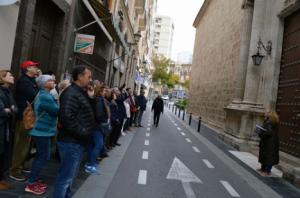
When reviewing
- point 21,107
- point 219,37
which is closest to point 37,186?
point 21,107

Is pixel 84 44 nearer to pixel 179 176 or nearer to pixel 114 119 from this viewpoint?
pixel 114 119

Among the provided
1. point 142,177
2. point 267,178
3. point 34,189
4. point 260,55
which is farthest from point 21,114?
point 260,55

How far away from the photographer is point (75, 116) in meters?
4.19

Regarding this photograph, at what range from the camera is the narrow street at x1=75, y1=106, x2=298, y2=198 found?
20.6ft

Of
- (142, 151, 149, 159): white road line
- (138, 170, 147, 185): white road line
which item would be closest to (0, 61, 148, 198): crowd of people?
(138, 170, 147, 185): white road line

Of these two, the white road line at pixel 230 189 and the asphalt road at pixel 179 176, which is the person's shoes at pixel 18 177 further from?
the white road line at pixel 230 189

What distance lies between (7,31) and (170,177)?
4.46 m

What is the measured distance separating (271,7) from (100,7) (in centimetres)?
659

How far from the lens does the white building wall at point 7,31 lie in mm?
7664

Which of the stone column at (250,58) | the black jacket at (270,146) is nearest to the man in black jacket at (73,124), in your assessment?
the black jacket at (270,146)

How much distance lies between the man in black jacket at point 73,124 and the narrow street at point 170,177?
1.30 metres

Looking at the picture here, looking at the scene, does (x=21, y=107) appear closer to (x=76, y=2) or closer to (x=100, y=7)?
(x=76, y=2)

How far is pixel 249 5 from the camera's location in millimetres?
16312

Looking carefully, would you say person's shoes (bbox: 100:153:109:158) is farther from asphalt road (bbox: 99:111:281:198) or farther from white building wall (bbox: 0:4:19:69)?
white building wall (bbox: 0:4:19:69)
